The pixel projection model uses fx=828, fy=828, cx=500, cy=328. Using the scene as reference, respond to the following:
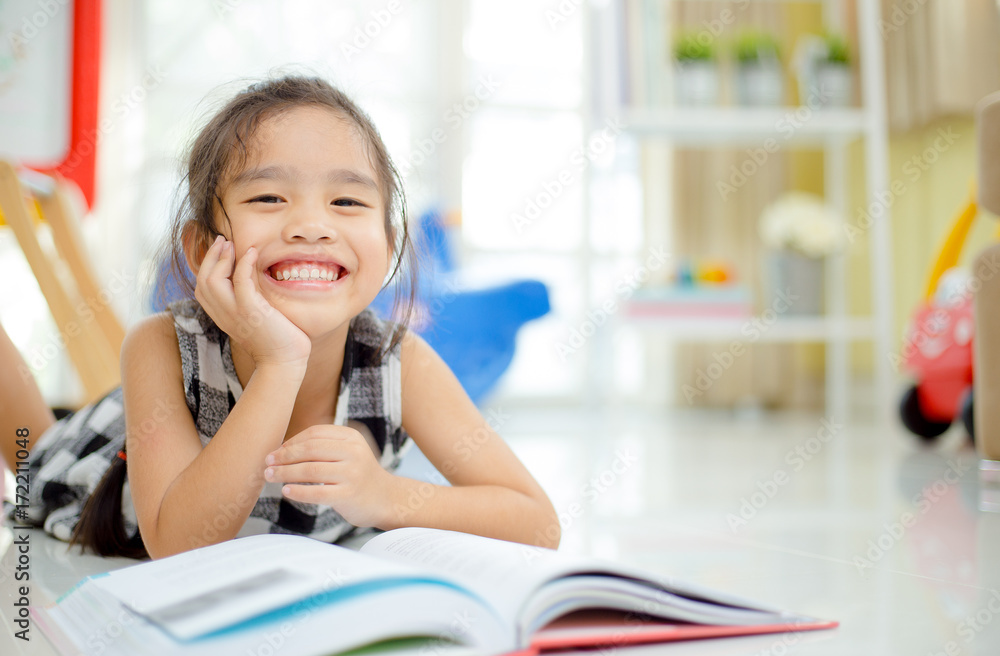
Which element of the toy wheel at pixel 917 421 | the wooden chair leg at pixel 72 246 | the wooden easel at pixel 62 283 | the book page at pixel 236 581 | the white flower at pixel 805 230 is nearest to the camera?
the book page at pixel 236 581

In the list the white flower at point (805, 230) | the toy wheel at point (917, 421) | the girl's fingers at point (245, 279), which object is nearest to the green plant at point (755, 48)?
the white flower at point (805, 230)

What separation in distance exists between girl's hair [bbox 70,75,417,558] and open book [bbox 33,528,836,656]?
294mm

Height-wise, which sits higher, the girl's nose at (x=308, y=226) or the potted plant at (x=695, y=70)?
the potted plant at (x=695, y=70)

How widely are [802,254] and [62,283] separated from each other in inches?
92.1

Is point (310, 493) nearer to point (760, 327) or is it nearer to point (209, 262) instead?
point (209, 262)

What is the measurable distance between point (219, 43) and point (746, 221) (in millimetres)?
2250

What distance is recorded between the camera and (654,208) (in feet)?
11.9

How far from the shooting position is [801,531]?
105cm

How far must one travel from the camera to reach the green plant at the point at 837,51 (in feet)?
9.27

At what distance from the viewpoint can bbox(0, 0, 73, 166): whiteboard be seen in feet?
5.92

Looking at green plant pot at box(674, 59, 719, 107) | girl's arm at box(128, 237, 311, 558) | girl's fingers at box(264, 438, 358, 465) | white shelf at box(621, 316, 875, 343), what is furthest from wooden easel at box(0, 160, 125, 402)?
green plant pot at box(674, 59, 719, 107)

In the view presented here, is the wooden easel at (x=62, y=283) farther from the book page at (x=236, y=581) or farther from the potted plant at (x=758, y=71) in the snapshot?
the potted plant at (x=758, y=71)

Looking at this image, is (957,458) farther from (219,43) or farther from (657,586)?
(219,43)

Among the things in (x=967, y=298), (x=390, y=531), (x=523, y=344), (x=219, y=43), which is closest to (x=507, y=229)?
(x=523, y=344)
